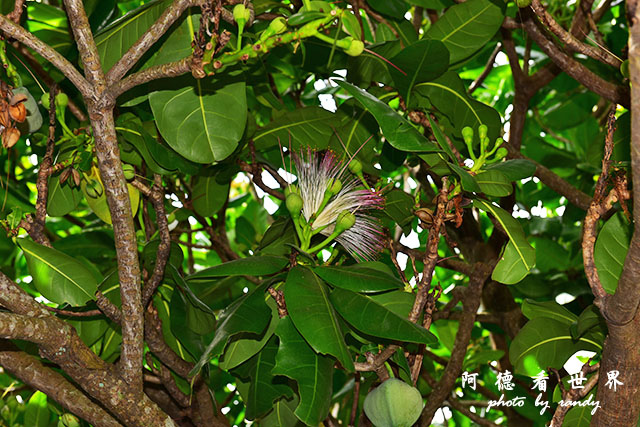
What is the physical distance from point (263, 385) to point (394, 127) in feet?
1.94

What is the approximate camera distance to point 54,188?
1704 millimetres

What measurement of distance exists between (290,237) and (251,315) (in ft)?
1.02

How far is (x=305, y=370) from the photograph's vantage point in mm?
1292

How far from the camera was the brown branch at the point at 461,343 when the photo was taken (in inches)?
73.0

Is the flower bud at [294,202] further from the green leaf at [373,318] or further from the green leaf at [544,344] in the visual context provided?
the green leaf at [544,344]

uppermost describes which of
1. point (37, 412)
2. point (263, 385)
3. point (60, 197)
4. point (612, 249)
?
point (612, 249)

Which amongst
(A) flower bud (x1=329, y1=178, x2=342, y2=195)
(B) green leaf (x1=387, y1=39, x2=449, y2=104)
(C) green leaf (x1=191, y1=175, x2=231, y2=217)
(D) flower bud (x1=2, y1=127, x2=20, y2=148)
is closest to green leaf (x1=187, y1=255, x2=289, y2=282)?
(A) flower bud (x1=329, y1=178, x2=342, y2=195)

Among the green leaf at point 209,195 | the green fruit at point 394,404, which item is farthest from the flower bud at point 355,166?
the green leaf at point 209,195

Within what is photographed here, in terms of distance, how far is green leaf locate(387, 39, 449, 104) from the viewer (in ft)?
4.92

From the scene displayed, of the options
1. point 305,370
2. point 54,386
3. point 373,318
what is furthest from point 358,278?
point 54,386

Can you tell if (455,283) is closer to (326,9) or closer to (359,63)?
(359,63)

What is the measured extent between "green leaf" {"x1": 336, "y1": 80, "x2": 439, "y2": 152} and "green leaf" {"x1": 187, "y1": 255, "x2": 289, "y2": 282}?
0.32 m

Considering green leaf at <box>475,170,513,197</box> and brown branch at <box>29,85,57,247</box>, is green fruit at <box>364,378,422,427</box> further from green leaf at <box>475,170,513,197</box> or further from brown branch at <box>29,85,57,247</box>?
brown branch at <box>29,85,57,247</box>

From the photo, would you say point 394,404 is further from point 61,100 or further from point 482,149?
point 61,100
